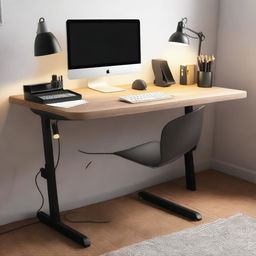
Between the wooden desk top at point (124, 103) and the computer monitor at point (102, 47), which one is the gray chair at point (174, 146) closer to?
the wooden desk top at point (124, 103)

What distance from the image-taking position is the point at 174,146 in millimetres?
2824

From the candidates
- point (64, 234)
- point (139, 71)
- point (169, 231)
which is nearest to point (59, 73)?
point (139, 71)

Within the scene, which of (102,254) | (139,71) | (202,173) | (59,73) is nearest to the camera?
(102,254)

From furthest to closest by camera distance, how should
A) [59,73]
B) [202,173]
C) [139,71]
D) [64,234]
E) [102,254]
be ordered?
[202,173] → [139,71] → [59,73] → [64,234] → [102,254]

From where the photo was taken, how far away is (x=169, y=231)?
2.94 metres

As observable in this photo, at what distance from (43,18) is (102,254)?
1420 mm

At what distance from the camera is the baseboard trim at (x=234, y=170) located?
12.5 ft

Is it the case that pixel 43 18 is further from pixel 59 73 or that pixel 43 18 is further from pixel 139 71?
pixel 139 71

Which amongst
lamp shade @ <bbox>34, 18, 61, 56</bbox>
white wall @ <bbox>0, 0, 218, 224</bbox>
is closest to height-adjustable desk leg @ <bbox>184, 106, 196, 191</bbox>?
white wall @ <bbox>0, 0, 218, 224</bbox>

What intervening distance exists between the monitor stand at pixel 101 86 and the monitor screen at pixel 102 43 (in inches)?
6.2

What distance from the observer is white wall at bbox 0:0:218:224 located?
2.88m

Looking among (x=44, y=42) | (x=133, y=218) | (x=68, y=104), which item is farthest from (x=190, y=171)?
(x=44, y=42)

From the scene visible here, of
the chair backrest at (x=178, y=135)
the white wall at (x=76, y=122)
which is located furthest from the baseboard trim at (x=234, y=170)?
the chair backrest at (x=178, y=135)

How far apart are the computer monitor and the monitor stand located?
0.10m
